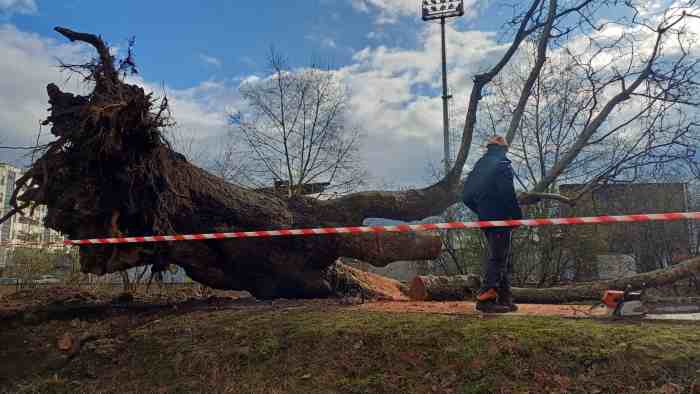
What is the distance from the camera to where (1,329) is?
541cm

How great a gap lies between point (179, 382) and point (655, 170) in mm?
9024

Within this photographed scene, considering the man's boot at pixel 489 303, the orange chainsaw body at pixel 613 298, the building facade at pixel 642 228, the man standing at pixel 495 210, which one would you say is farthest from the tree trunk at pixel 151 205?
the building facade at pixel 642 228

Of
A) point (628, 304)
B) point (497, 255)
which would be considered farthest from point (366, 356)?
point (628, 304)

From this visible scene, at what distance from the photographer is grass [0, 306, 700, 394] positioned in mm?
3057

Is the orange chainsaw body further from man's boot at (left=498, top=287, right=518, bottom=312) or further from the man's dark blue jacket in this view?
the man's dark blue jacket

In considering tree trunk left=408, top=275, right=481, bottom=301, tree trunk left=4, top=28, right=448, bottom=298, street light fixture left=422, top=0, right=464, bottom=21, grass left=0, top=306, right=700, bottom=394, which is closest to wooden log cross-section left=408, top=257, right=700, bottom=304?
tree trunk left=408, top=275, right=481, bottom=301

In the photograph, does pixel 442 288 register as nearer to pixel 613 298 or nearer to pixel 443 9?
pixel 613 298

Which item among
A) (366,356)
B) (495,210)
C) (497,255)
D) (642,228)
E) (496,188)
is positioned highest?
(496,188)

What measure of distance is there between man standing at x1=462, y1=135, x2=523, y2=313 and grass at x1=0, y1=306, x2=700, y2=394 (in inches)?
31.2

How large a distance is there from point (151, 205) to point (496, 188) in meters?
4.34

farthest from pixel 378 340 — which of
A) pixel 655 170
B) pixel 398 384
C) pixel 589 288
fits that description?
pixel 655 170

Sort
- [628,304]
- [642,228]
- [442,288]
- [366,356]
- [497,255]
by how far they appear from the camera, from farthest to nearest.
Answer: [642,228]
[442,288]
[497,255]
[628,304]
[366,356]

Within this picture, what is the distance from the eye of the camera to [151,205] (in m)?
5.87

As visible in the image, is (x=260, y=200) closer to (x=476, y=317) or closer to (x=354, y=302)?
(x=354, y=302)
